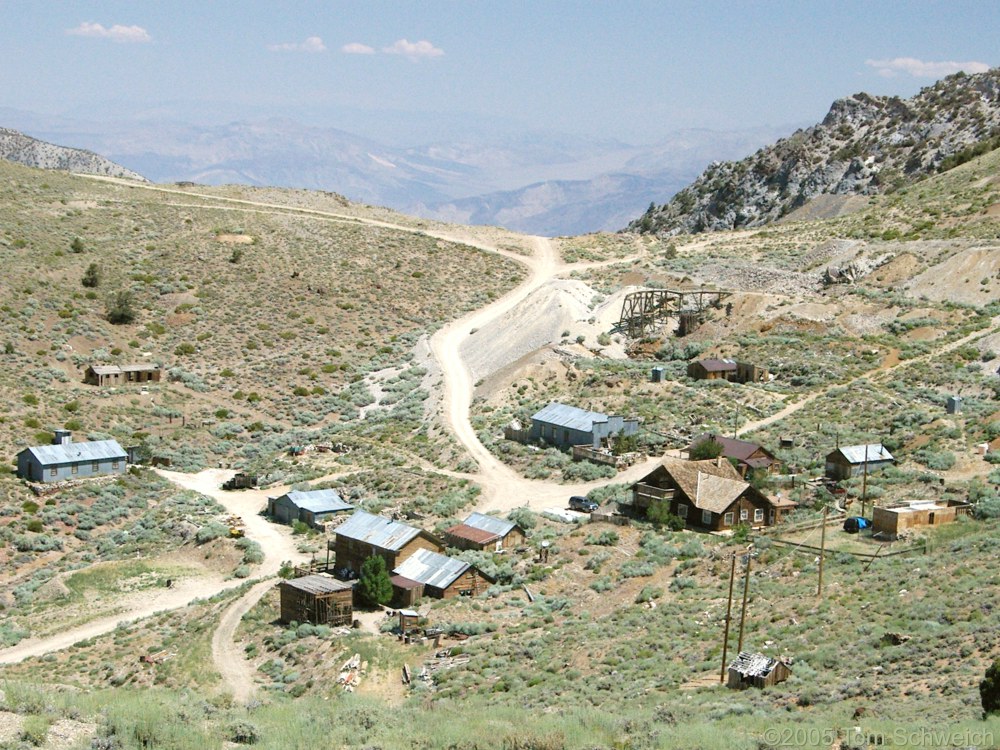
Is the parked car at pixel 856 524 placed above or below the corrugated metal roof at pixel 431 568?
above

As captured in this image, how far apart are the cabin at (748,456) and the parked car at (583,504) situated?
6.89 m

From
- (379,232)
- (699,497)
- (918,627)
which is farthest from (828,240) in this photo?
(918,627)

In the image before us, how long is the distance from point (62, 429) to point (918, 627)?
2082 inches

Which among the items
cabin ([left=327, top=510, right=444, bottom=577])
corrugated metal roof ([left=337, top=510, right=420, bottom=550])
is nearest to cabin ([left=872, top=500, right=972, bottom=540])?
cabin ([left=327, top=510, right=444, bottom=577])

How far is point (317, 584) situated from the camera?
→ 4359cm

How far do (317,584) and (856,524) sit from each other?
2080cm

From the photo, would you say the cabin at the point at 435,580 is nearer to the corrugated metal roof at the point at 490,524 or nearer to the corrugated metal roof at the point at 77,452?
the corrugated metal roof at the point at 490,524

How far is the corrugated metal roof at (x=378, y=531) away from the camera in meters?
47.3

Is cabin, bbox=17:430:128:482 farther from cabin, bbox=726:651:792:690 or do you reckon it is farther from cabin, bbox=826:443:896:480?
cabin, bbox=726:651:792:690

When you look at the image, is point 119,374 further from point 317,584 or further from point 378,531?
point 317,584

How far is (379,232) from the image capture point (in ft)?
372

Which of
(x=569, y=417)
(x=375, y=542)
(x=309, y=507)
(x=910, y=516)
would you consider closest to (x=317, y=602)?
(x=375, y=542)

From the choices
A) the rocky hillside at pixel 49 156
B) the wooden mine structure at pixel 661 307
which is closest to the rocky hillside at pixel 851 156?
the wooden mine structure at pixel 661 307

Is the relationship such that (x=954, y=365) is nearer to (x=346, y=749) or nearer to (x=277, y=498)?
(x=277, y=498)
